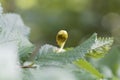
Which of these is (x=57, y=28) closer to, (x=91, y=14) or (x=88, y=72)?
(x=91, y=14)

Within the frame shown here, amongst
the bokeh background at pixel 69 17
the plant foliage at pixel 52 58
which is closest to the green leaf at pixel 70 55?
the plant foliage at pixel 52 58

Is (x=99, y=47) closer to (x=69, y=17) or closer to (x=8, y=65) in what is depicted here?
(x=8, y=65)

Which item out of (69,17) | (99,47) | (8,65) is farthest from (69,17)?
(8,65)

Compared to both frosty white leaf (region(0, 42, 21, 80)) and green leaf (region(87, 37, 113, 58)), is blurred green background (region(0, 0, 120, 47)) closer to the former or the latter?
green leaf (region(87, 37, 113, 58))

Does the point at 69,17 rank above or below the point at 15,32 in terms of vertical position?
above

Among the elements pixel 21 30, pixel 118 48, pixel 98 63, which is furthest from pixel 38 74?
pixel 118 48

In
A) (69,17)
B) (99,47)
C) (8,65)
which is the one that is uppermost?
(69,17)

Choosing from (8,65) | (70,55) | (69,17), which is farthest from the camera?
(69,17)

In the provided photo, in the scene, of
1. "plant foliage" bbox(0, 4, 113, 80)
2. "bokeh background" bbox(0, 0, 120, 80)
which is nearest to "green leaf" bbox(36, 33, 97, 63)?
"plant foliage" bbox(0, 4, 113, 80)
